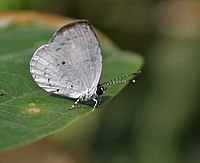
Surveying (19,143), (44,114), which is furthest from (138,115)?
(19,143)

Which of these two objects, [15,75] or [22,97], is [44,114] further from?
[15,75]

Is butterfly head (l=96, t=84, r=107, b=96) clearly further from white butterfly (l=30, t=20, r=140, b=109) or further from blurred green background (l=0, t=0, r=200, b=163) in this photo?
blurred green background (l=0, t=0, r=200, b=163)

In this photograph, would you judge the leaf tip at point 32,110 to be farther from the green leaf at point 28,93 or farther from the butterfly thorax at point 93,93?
the butterfly thorax at point 93,93

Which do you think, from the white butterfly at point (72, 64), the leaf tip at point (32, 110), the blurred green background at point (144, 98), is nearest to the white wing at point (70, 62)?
the white butterfly at point (72, 64)

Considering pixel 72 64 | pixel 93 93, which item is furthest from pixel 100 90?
pixel 72 64

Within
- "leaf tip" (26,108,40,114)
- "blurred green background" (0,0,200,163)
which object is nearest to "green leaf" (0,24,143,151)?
"leaf tip" (26,108,40,114)

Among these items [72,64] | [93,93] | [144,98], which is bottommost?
[144,98]

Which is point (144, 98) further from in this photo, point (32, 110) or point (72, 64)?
point (32, 110)
